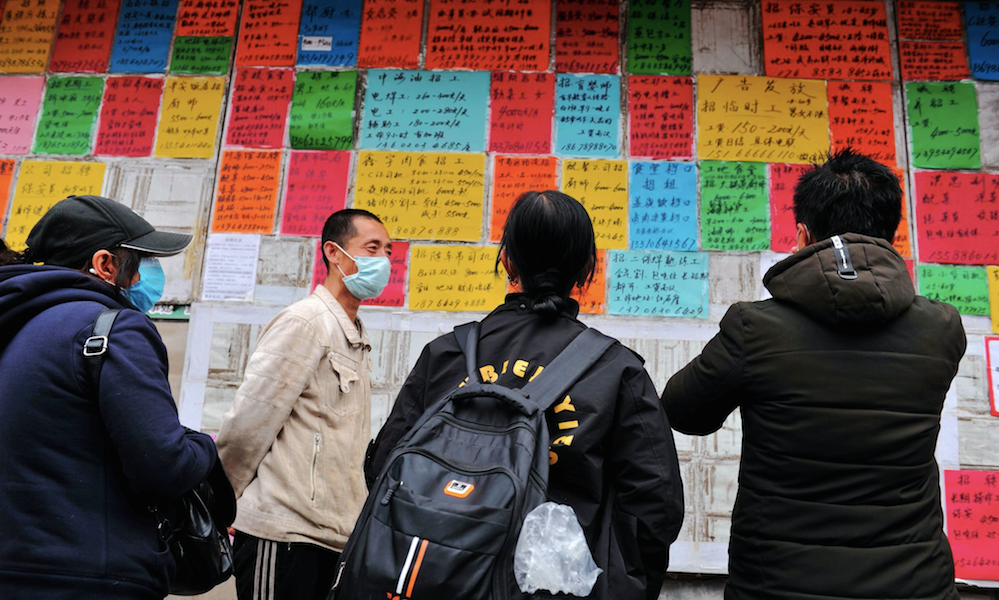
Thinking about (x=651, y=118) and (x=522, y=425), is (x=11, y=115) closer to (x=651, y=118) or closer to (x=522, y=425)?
(x=651, y=118)

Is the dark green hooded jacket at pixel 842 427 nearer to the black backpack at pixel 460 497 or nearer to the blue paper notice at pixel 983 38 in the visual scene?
the black backpack at pixel 460 497

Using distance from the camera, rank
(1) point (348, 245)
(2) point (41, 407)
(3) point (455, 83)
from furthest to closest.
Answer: (3) point (455, 83) < (1) point (348, 245) < (2) point (41, 407)

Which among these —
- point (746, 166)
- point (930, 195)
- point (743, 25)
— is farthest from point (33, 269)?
point (930, 195)

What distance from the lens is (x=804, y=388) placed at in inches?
72.1

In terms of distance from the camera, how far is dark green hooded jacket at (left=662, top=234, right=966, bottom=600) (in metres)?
1.76

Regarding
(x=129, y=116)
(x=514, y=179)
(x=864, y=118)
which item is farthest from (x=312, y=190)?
(x=864, y=118)

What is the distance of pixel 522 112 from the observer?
4211 millimetres

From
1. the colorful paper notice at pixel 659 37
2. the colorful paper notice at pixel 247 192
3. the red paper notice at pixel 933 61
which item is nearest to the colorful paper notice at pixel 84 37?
the colorful paper notice at pixel 247 192

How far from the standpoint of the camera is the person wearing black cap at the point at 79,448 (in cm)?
169

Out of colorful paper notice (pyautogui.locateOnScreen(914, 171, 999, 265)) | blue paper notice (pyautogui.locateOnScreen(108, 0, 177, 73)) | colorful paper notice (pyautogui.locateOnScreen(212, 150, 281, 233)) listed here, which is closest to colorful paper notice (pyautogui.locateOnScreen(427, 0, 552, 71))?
colorful paper notice (pyautogui.locateOnScreen(212, 150, 281, 233))

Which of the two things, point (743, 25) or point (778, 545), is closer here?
point (778, 545)

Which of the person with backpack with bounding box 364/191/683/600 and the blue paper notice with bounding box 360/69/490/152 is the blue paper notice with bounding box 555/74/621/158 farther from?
the person with backpack with bounding box 364/191/683/600

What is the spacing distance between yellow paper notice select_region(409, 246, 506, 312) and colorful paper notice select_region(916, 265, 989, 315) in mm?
2400

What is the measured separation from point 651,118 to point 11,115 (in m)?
4.05
